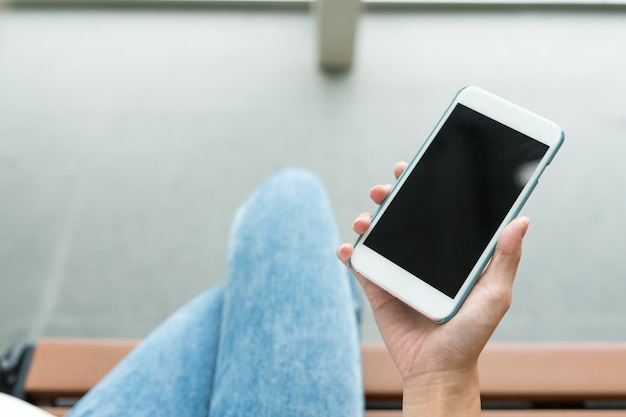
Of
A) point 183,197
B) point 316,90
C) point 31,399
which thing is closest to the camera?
point 31,399

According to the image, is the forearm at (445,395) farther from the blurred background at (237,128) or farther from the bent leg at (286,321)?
A: the blurred background at (237,128)

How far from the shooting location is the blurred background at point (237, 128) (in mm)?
1304

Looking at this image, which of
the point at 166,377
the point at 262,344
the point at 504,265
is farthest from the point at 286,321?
the point at 504,265

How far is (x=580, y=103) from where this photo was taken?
1538mm

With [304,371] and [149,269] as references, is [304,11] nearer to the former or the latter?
[149,269]

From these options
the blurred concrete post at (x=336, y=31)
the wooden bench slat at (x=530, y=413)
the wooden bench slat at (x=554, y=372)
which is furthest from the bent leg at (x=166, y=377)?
the blurred concrete post at (x=336, y=31)

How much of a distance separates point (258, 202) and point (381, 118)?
744 mm

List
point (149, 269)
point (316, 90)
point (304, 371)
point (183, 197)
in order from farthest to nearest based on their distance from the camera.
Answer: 1. point (316, 90)
2. point (183, 197)
3. point (149, 269)
4. point (304, 371)

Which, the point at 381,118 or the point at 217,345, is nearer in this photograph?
the point at 217,345

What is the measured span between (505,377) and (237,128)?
0.99 meters

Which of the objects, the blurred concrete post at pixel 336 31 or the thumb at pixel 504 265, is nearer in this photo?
the thumb at pixel 504 265

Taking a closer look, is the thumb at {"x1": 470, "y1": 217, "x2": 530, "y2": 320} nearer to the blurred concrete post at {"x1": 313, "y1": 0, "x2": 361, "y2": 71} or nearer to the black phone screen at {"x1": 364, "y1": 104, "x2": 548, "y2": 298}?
the black phone screen at {"x1": 364, "y1": 104, "x2": 548, "y2": 298}

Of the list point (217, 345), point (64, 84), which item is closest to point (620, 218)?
point (217, 345)

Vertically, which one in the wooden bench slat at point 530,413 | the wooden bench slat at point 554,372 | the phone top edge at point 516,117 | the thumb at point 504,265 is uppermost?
the phone top edge at point 516,117
